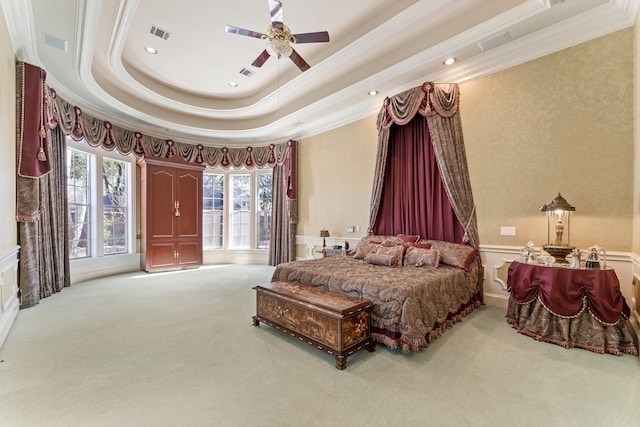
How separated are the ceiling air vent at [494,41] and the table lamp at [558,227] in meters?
1.99

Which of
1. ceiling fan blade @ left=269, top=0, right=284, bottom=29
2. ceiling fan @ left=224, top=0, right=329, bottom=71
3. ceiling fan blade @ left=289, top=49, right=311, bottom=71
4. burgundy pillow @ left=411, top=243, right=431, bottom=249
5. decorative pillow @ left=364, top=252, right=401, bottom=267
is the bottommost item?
decorative pillow @ left=364, top=252, right=401, bottom=267

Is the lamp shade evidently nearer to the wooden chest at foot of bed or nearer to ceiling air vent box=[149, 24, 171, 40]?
the wooden chest at foot of bed

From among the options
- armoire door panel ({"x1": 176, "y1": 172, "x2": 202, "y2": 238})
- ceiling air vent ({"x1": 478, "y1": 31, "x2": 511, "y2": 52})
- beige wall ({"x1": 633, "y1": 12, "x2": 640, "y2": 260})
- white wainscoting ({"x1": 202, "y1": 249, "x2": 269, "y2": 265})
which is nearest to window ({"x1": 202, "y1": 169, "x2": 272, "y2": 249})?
white wainscoting ({"x1": 202, "y1": 249, "x2": 269, "y2": 265})

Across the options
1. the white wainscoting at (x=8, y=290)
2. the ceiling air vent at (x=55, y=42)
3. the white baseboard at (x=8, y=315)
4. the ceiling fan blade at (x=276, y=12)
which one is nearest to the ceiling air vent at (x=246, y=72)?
the ceiling fan blade at (x=276, y=12)

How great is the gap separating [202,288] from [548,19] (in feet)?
19.9

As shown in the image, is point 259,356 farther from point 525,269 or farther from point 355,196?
point 355,196

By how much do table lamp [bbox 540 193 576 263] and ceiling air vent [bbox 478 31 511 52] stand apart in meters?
1.99

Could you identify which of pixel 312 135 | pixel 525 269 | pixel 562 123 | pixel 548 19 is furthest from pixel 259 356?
pixel 312 135

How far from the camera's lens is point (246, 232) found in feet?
26.3

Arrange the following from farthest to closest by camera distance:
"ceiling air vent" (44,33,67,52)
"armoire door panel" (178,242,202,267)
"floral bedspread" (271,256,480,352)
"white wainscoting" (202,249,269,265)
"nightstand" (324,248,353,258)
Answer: "white wainscoting" (202,249,269,265) → "armoire door panel" (178,242,202,267) → "nightstand" (324,248,353,258) → "ceiling air vent" (44,33,67,52) → "floral bedspread" (271,256,480,352)

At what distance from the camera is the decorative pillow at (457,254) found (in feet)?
12.2

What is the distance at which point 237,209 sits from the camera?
8.08 meters

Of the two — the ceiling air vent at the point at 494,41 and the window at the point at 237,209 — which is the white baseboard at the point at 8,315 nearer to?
the window at the point at 237,209

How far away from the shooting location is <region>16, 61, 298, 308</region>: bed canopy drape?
3.76m
